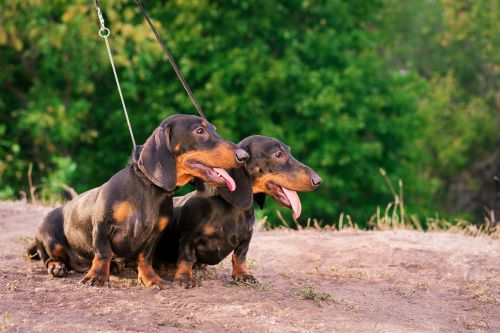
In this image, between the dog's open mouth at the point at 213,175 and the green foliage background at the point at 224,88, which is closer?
the dog's open mouth at the point at 213,175

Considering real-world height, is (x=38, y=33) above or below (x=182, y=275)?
above

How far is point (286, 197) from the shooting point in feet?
20.5

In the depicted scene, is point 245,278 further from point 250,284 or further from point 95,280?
point 95,280

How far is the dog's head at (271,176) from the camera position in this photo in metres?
6.14

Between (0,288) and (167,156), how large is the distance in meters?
1.57

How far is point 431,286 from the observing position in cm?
747

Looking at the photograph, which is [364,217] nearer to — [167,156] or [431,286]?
[431,286]

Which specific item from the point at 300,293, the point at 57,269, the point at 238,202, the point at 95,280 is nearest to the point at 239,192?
the point at 238,202

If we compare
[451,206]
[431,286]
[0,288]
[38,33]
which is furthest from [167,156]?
[451,206]

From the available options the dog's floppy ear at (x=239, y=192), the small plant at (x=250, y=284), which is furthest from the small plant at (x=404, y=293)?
the dog's floppy ear at (x=239, y=192)

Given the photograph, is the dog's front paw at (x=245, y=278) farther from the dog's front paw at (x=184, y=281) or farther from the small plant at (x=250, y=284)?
the dog's front paw at (x=184, y=281)

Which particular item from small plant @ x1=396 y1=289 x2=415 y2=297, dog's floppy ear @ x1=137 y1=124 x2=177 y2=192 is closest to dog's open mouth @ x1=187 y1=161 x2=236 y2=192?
dog's floppy ear @ x1=137 y1=124 x2=177 y2=192

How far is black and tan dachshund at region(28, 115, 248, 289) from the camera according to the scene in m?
5.84

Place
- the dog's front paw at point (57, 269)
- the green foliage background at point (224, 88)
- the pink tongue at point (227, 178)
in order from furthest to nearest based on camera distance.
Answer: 1. the green foliage background at point (224, 88)
2. the dog's front paw at point (57, 269)
3. the pink tongue at point (227, 178)
